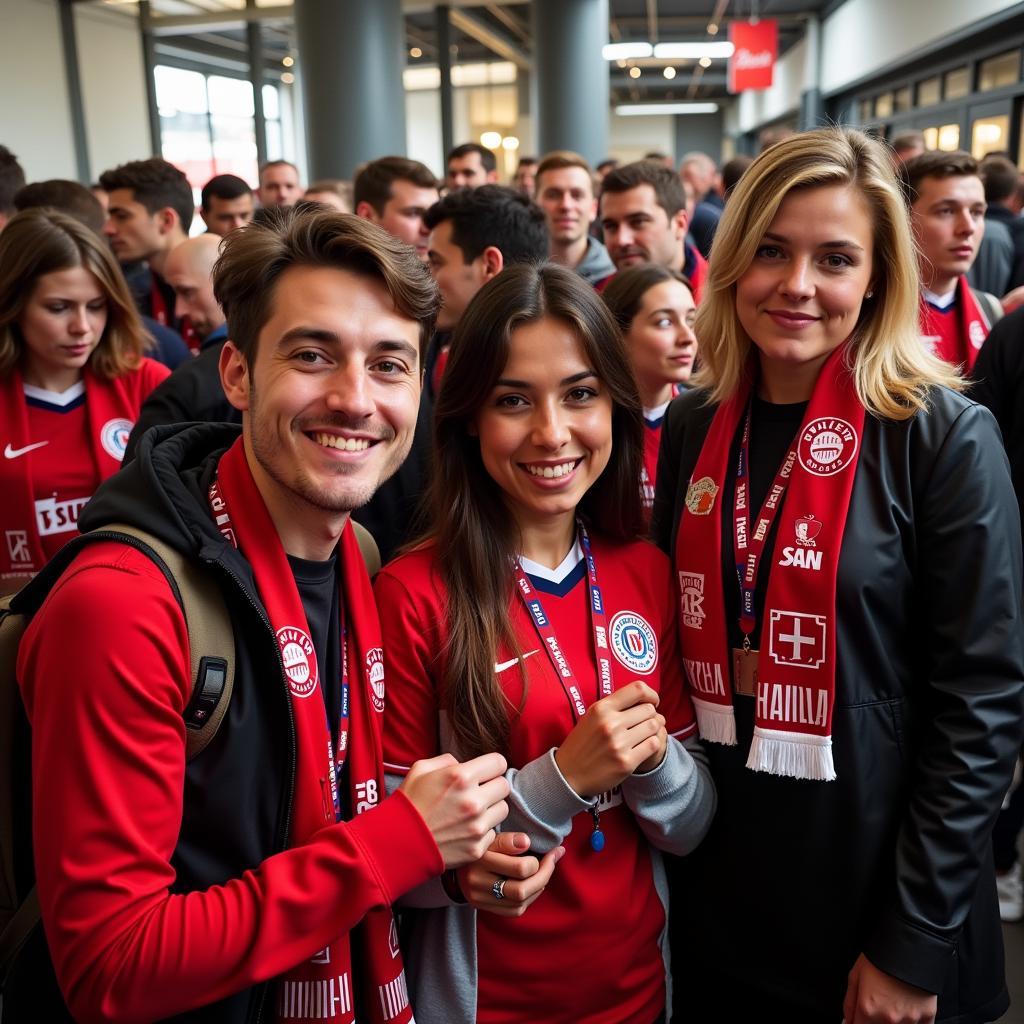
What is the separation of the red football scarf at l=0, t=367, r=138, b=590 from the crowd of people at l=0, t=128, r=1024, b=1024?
4.59ft

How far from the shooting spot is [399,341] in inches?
60.6

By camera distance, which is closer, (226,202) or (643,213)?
(643,213)

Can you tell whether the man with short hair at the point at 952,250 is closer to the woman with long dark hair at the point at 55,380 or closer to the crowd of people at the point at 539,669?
the crowd of people at the point at 539,669

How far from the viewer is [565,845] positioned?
1.63 metres

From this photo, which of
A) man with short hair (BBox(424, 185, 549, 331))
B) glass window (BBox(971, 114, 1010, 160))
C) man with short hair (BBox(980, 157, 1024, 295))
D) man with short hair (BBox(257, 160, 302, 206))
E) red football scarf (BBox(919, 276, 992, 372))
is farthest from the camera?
glass window (BBox(971, 114, 1010, 160))

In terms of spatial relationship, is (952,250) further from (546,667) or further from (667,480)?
(546,667)

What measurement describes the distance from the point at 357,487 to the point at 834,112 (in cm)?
1888

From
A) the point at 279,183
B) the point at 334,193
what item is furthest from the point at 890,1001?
the point at 279,183

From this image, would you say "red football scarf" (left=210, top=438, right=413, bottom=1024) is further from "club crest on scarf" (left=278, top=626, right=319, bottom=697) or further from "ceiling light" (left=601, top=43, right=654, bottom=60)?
"ceiling light" (left=601, top=43, right=654, bottom=60)

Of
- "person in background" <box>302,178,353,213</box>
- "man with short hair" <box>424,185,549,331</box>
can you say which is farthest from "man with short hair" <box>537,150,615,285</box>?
"man with short hair" <box>424,185,549,331</box>

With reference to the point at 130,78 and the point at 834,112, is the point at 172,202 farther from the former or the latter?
the point at 834,112

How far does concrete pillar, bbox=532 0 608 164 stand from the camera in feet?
43.4

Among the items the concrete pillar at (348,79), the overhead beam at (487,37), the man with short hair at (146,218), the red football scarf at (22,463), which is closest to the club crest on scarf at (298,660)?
the red football scarf at (22,463)

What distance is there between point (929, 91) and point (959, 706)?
13873mm
